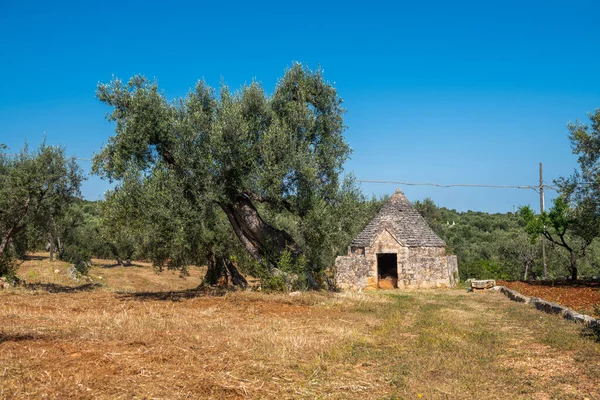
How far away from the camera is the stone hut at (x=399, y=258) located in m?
27.4

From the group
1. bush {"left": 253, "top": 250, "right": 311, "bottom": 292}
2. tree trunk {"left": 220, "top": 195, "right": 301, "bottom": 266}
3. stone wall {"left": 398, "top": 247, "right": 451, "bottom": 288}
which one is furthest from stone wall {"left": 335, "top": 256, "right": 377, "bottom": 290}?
bush {"left": 253, "top": 250, "right": 311, "bottom": 292}

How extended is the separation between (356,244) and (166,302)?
51.7ft

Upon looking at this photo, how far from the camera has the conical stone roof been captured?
92.9 ft

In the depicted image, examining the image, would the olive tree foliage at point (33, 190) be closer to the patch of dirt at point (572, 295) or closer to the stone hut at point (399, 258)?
the stone hut at point (399, 258)

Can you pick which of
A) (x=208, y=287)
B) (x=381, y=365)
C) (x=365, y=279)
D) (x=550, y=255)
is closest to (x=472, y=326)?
(x=381, y=365)

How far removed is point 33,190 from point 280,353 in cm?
1468

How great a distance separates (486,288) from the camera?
78.6ft

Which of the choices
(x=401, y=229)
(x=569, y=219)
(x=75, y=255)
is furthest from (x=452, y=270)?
(x=75, y=255)

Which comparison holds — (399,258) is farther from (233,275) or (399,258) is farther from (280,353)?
(280,353)

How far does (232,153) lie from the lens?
15.6 m

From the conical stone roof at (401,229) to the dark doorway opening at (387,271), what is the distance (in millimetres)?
1881

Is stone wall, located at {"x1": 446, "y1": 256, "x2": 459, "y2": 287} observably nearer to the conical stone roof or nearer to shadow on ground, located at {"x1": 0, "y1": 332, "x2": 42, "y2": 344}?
the conical stone roof

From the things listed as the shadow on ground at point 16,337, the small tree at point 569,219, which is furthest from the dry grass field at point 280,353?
the small tree at point 569,219

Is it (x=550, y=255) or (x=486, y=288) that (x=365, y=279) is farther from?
(x=550, y=255)
